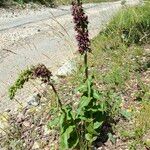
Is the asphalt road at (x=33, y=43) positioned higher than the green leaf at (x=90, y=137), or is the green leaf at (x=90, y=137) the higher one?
the green leaf at (x=90, y=137)

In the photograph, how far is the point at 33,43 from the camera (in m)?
10.1

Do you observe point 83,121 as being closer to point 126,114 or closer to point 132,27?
point 126,114

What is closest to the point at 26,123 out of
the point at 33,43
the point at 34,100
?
the point at 34,100

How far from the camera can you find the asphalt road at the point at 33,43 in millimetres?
8828

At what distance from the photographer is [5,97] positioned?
850 cm

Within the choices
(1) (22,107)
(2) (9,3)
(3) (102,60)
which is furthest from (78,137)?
(2) (9,3)

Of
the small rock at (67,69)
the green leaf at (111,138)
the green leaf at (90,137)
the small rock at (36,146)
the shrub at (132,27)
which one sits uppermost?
the green leaf at (90,137)

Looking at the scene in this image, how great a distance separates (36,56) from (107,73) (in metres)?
4.23

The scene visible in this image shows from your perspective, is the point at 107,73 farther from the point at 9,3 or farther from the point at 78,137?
the point at 9,3

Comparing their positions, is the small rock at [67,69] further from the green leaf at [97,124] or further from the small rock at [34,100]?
the green leaf at [97,124]

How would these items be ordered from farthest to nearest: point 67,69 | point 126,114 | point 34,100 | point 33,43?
point 33,43, point 67,69, point 34,100, point 126,114

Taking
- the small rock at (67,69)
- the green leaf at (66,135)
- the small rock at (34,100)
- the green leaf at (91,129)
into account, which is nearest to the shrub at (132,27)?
the small rock at (67,69)

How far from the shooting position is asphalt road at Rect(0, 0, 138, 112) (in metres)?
8.83

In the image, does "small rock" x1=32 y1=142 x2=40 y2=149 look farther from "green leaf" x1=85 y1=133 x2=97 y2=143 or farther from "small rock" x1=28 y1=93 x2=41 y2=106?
"small rock" x1=28 y1=93 x2=41 y2=106
